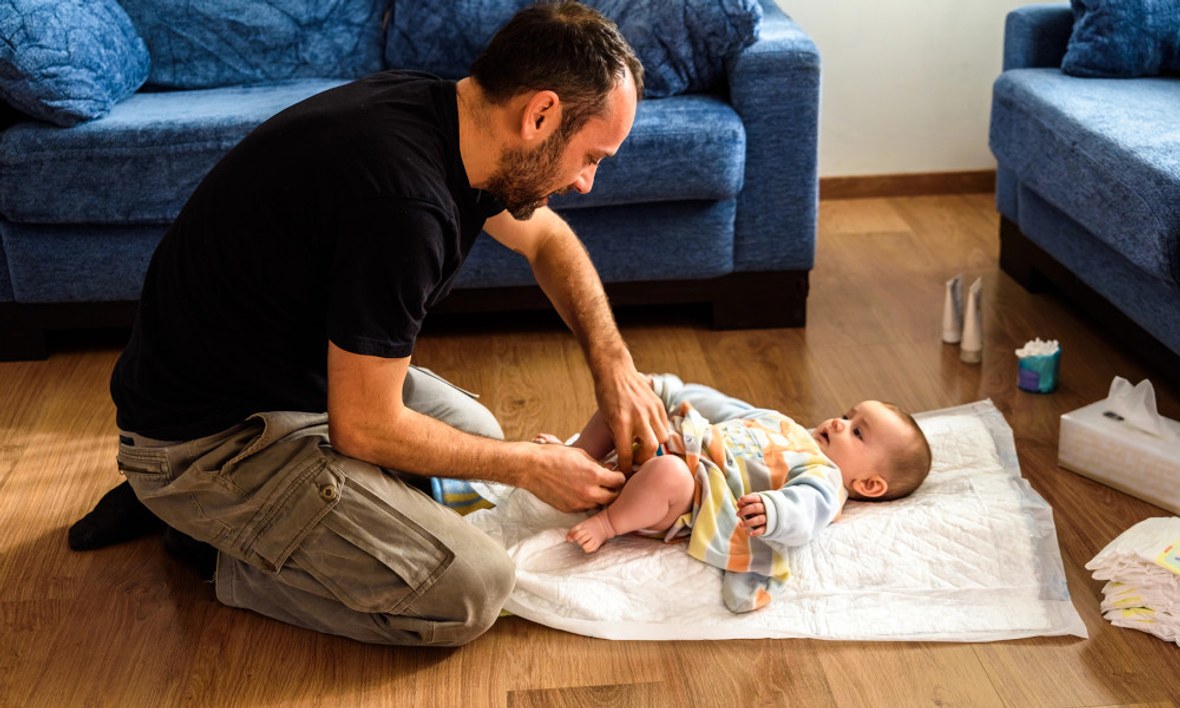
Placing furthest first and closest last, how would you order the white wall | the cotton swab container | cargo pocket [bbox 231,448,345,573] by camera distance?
the white wall → the cotton swab container → cargo pocket [bbox 231,448,345,573]

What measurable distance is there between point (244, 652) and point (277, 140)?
31.1 inches

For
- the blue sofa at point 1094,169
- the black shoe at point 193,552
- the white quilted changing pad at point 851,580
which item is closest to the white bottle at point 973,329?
the blue sofa at point 1094,169

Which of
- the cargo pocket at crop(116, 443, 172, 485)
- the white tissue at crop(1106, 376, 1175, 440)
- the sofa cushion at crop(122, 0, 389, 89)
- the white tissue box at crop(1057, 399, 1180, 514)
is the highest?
the sofa cushion at crop(122, 0, 389, 89)

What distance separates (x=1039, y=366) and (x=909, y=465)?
66 centimetres

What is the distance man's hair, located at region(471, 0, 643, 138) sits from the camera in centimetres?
169

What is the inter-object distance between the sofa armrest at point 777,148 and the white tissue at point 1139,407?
2.82 ft

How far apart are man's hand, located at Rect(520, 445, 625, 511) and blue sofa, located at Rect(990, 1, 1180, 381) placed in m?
1.21

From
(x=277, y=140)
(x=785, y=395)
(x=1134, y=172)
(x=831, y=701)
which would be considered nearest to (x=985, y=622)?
(x=831, y=701)

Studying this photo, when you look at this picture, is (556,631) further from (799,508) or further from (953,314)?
(953,314)

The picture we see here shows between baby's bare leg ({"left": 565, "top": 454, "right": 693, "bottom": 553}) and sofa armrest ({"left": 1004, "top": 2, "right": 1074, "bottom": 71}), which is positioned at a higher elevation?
sofa armrest ({"left": 1004, "top": 2, "right": 1074, "bottom": 71})

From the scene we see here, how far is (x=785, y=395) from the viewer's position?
108 inches

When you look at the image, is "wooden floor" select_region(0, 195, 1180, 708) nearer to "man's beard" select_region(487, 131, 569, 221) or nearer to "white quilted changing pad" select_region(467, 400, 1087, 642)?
"white quilted changing pad" select_region(467, 400, 1087, 642)

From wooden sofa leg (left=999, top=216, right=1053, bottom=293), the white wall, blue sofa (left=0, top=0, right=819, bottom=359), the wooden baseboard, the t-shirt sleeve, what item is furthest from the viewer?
the wooden baseboard

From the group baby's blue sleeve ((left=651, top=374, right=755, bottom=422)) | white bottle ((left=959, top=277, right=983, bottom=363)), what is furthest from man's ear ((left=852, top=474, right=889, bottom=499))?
white bottle ((left=959, top=277, right=983, bottom=363))
